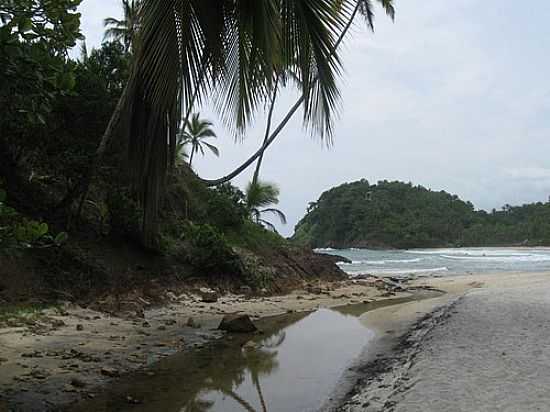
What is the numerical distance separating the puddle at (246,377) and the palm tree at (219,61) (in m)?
2.15

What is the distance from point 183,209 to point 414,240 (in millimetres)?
65238

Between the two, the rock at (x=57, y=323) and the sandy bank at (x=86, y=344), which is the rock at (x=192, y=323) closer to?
the sandy bank at (x=86, y=344)

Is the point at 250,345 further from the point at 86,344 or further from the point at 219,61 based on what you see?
the point at 219,61

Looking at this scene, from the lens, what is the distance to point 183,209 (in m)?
17.3

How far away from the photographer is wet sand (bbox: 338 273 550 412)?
504 centimetres

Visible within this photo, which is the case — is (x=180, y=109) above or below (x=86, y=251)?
above

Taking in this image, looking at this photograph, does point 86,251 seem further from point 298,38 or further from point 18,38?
point 18,38

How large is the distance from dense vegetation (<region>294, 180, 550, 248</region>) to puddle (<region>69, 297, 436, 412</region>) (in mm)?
67350

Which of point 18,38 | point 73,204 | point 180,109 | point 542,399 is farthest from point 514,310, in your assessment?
point 18,38

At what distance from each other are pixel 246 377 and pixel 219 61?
147 inches

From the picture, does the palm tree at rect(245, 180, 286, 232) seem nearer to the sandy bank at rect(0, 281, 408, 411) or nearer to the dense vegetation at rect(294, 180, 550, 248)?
the sandy bank at rect(0, 281, 408, 411)

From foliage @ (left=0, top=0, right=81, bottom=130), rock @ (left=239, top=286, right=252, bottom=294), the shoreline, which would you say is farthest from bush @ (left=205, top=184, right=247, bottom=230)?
foliage @ (left=0, top=0, right=81, bottom=130)

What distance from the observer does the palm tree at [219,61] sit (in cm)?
541

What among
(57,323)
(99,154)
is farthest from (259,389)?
(99,154)
